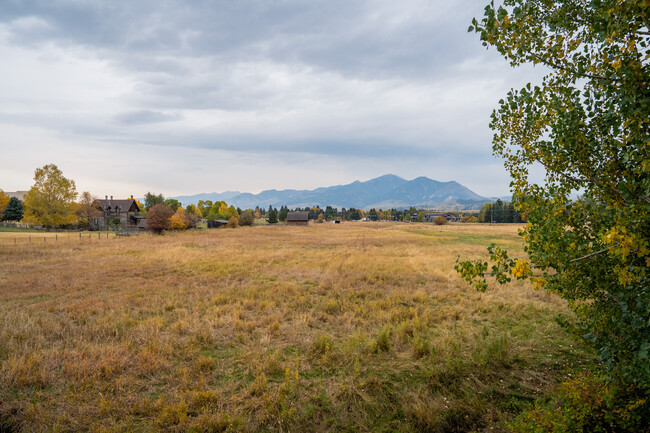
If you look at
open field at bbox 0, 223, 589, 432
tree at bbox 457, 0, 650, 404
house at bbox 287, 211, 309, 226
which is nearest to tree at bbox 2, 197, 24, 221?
house at bbox 287, 211, 309, 226

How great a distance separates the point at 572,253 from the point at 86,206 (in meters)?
112

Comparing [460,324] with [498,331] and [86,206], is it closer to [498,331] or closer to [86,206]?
[498,331]

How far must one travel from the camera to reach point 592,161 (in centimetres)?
491

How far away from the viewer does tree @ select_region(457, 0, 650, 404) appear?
373 cm

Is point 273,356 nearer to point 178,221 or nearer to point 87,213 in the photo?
point 178,221

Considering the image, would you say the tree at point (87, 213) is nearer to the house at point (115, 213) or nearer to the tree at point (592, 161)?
the house at point (115, 213)

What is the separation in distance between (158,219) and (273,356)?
63717mm

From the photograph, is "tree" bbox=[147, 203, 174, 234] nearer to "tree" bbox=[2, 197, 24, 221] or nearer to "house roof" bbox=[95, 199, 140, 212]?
"house roof" bbox=[95, 199, 140, 212]

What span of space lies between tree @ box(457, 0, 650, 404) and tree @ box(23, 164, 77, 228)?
91585 millimetres

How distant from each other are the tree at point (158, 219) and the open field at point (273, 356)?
159ft

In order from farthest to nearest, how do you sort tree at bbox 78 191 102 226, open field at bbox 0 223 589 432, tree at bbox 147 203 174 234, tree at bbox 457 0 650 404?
tree at bbox 78 191 102 226 → tree at bbox 147 203 174 234 → open field at bbox 0 223 589 432 → tree at bbox 457 0 650 404

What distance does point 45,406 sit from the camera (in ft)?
21.0

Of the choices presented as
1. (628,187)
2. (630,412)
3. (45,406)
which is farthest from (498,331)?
(45,406)

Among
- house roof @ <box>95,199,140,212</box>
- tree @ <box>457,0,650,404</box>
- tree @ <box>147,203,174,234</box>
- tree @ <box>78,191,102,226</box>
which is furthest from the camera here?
house roof @ <box>95,199,140,212</box>
